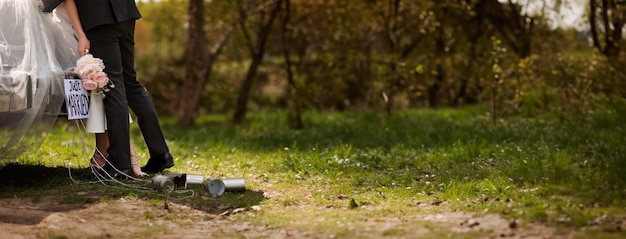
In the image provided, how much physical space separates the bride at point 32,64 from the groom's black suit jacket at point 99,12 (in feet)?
0.18

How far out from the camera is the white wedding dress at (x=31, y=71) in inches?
200

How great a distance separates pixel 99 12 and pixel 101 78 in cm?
50

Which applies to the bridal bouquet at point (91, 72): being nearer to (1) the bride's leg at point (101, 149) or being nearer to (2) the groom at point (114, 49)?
(2) the groom at point (114, 49)

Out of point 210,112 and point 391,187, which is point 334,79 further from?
point 391,187

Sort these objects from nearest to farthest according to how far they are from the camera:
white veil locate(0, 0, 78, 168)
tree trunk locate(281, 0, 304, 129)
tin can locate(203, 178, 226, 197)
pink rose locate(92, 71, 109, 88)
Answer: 1. white veil locate(0, 0, 78, 168)
2. tin can locate(203, 178, 226, 197)
3. pink rose locate(92, 71, 109, 88)
4. tree trunk locate(281, 0, 304, 129)

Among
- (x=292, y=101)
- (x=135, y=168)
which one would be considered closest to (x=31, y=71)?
(x=135, y=168)

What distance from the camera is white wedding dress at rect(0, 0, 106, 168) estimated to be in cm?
508

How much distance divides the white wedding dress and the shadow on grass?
29 cm

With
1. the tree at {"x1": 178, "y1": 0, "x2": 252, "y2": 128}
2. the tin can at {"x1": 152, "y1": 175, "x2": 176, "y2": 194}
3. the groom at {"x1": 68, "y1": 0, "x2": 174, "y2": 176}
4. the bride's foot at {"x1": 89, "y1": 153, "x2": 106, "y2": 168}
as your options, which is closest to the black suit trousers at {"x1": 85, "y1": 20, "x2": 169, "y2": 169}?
the groom at {"x1": 68, "y1": 0, "x2": 174, "y2": 176}

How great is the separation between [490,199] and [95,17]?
9.93 ft

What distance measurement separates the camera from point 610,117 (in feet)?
25.8

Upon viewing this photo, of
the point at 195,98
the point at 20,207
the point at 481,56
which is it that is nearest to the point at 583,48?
the point at 481,56

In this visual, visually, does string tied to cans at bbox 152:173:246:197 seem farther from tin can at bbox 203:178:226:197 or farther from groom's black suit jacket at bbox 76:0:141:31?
groom's black suit jacket at bbox 76:0:141:31

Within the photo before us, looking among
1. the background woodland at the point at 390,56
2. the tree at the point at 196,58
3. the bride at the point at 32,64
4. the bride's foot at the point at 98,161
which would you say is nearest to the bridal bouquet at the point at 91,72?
the bride at the point at 32,64
